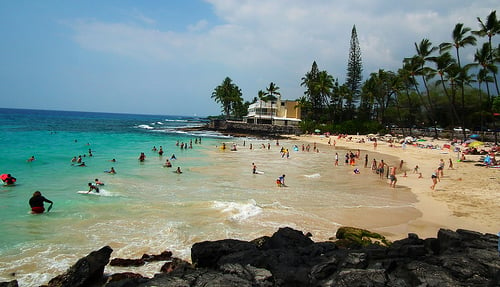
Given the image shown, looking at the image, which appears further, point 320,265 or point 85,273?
point 85,273

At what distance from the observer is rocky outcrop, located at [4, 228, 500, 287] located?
6.40 meters

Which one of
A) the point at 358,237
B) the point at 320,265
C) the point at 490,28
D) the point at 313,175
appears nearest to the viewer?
the point at 320,265

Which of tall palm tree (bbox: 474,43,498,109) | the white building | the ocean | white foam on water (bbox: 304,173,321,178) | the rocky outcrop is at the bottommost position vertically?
the ocean

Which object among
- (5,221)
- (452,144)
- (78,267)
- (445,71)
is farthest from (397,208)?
(445,71)

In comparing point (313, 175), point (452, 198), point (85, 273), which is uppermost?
point (85, 273)

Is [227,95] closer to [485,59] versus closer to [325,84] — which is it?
[325,84]

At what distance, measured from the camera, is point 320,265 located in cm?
698

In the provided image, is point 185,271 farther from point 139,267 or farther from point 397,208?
point 397,208

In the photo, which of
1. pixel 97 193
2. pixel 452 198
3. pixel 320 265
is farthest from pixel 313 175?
pixel 320 265

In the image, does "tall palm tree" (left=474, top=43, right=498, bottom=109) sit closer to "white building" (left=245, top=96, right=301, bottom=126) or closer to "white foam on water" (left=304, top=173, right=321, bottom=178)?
"white foam on water" (left=304, top=173, right=321, bottom=178)

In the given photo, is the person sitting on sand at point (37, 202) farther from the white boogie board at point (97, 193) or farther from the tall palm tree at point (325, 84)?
the tall palm tree at point (325, 84)

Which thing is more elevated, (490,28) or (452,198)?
(490,28)

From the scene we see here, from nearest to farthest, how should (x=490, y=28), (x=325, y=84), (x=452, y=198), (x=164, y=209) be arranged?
(x=164, y=209) < (x=452, y=198) < (x=490, y=28) < (x=325, y=84)

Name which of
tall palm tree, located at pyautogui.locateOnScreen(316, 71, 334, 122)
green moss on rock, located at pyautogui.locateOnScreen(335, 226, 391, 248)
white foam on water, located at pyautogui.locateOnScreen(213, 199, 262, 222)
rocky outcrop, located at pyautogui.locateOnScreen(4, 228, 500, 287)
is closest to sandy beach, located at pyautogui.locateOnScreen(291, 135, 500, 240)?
green moss on rock, located at pyautogui.locateOnScreen(335, 226, 391, 248)
